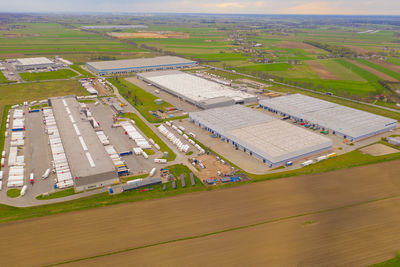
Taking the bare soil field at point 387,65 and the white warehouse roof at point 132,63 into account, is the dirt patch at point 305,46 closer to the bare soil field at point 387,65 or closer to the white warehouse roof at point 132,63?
the bare soil field at point 387,65

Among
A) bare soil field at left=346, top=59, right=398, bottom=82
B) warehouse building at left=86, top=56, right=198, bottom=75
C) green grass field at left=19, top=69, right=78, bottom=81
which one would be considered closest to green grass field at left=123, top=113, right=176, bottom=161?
warehouse building at left=86, top=56, right=198, bottom=75

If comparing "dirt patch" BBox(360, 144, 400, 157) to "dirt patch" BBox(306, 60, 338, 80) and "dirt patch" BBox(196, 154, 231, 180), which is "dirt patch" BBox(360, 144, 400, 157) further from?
"dirt patch" BBox(306, 60, 338, 80)

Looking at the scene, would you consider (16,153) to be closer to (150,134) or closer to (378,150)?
(150,134)

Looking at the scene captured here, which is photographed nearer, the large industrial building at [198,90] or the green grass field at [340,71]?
the large industrial building at [198,90]

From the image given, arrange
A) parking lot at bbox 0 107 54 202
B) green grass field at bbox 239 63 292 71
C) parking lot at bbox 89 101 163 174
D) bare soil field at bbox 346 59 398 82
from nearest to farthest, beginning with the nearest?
parking lot at bbox 0 107 54 202
parking lot at bbox 89 101 163 174
bare soil field at bbox 346 59 398 82
green grass field at bbox 239 63 292 71

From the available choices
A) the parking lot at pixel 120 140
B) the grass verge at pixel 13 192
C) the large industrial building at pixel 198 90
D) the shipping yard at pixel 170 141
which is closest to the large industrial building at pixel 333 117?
the shipping yard at pixel 170 141

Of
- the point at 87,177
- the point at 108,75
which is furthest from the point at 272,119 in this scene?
the point at 108,75
